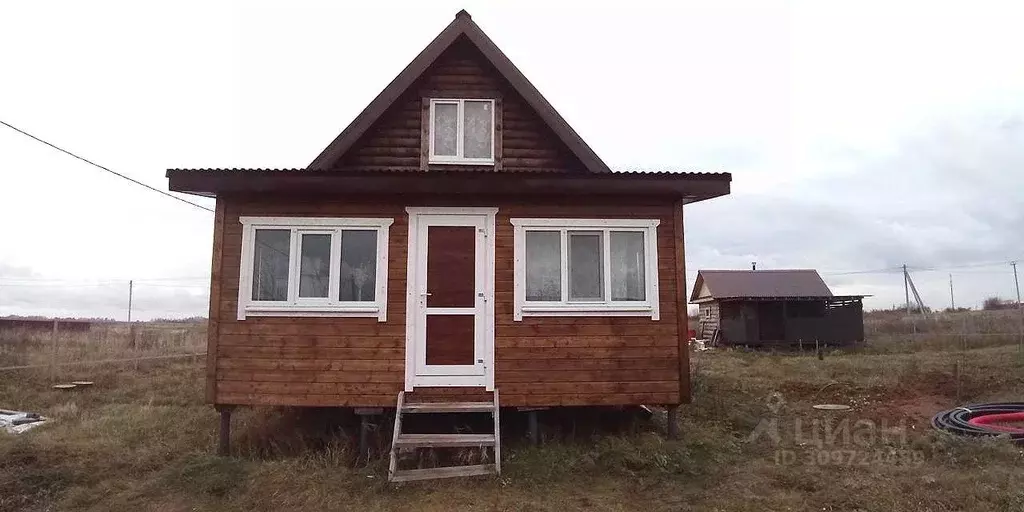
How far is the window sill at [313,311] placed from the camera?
7496mm

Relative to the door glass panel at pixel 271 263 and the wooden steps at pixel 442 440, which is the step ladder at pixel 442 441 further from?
the door glass panel at pixel 271 263

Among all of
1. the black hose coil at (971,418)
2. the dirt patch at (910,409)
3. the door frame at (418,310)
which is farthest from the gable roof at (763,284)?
the door frame at (418,310)

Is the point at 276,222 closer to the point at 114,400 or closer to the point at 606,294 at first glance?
the point at 606,294

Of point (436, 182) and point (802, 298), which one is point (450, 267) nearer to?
point (436, 182)

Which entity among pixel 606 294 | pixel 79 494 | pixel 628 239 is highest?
pixel 628 239

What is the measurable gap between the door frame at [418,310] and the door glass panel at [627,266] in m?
1.58

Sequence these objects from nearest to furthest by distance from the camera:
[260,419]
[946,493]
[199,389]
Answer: [946,493] < [260,419] < [199,389]

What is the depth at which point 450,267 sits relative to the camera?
7.70 metres

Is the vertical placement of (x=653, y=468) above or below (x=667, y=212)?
below

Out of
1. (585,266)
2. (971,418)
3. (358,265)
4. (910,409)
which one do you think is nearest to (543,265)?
(585,266)

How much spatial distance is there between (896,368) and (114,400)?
56.1 ft

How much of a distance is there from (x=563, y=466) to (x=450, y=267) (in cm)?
278

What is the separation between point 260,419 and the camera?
8844 mm

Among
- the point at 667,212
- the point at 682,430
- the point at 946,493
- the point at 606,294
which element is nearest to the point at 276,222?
the point at 606,294
